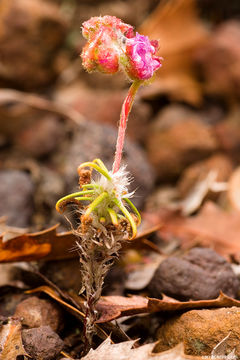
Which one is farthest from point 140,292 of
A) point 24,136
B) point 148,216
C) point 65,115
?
point 24,136

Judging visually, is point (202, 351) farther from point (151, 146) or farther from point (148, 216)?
point (151, 146)

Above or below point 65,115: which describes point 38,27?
above

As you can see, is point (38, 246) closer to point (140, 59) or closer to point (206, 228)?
point (140, 59)

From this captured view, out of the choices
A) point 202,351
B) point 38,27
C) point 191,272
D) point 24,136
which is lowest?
point 202,351

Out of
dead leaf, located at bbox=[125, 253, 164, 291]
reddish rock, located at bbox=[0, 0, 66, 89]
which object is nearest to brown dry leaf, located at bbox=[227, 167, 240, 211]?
dead leaf, located at bbox=[125, 253, 164, 291]

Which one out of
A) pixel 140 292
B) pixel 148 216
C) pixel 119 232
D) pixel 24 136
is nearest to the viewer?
pixel 119 232

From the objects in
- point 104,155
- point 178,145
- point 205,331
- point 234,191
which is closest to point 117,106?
point 178,145

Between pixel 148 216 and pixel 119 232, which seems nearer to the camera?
pixel 119 232
